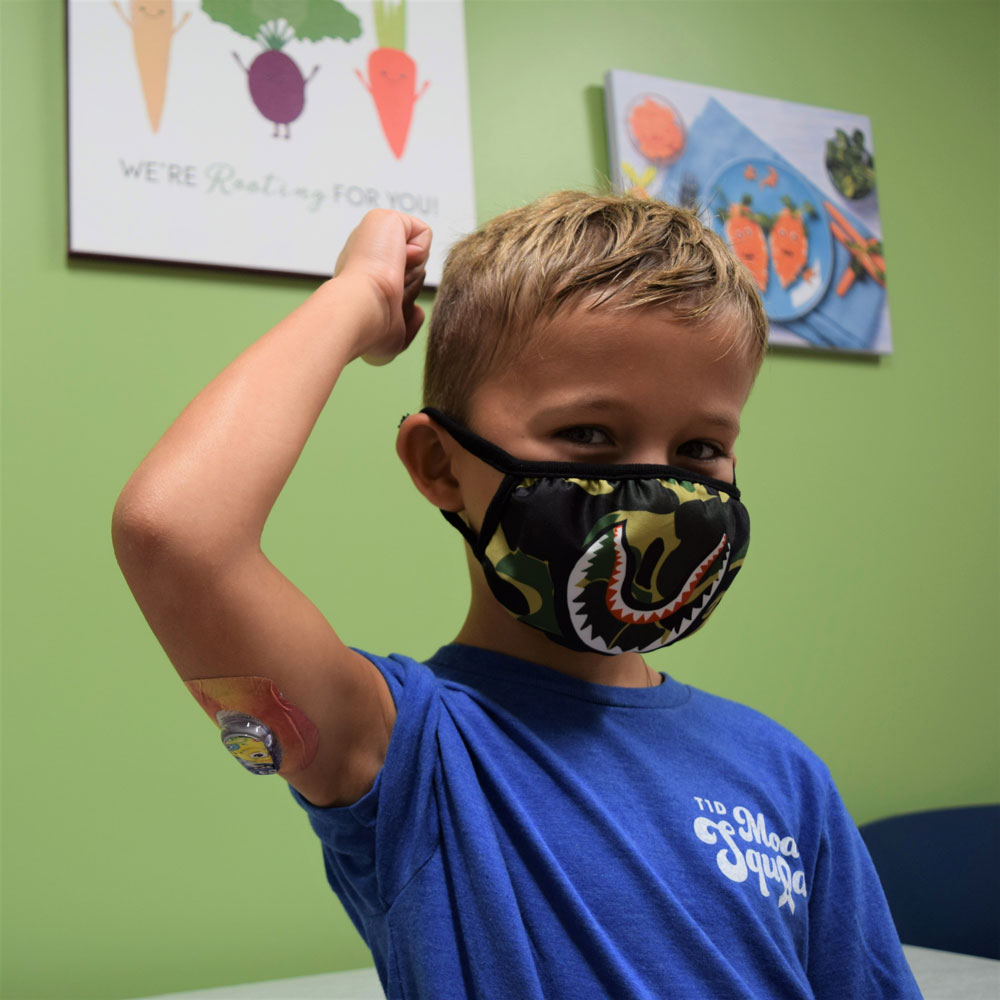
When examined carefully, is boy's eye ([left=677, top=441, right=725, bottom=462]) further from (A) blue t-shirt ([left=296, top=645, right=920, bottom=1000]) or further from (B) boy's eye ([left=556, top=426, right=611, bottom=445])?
(A) blue t-shirt ([left=296, top=645, right=920, bottom=1000])

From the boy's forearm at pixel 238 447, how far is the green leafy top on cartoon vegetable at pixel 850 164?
4.70 feet

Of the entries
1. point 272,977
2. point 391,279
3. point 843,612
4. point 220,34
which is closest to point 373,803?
point 391,279

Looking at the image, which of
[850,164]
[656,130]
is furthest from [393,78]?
[850,164]

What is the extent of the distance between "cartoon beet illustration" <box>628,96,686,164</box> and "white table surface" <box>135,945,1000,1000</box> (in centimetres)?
121

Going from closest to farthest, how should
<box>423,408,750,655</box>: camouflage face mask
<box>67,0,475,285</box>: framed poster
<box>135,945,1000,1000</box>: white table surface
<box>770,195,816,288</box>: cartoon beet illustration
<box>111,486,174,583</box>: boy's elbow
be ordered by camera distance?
<box>111,486,174,583</box>: boy's elbow
<box>423,408,750,655</box>: camouflage face mask
<box>135,945,1000,1000</box>: white table surface
<box>67,0,475,285</box>: framed poster
<box>770,195,816,288</box>: cartoon beet illustration

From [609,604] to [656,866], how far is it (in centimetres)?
16

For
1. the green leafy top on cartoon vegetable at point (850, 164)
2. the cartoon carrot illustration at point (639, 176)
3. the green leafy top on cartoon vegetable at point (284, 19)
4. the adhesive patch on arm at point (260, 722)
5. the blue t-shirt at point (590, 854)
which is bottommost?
the blue t-shirt at point (590, 854)

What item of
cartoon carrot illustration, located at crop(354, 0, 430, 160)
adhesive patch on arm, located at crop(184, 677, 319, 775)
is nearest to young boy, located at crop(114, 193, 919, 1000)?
adhesive patch on arm, located at crop(184, 677, 319, 775)

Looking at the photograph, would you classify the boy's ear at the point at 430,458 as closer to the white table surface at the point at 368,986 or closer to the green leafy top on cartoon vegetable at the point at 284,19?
the white table surface at the point at 368,986

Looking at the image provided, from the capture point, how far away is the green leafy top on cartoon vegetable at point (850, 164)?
5.93 feet

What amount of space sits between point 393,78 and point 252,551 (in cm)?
114

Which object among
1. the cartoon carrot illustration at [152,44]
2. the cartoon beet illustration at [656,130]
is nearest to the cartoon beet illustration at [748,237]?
the cartoon beet illustration at [656,130]

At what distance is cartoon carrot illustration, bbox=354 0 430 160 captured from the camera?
148 cm

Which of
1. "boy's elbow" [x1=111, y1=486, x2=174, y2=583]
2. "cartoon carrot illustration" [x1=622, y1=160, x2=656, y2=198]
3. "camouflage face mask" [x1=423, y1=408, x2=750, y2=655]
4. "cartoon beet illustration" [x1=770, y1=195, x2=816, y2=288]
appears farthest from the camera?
"cartoon beet illustration" [x1=770, y1=195, x2=816, y2=288]
